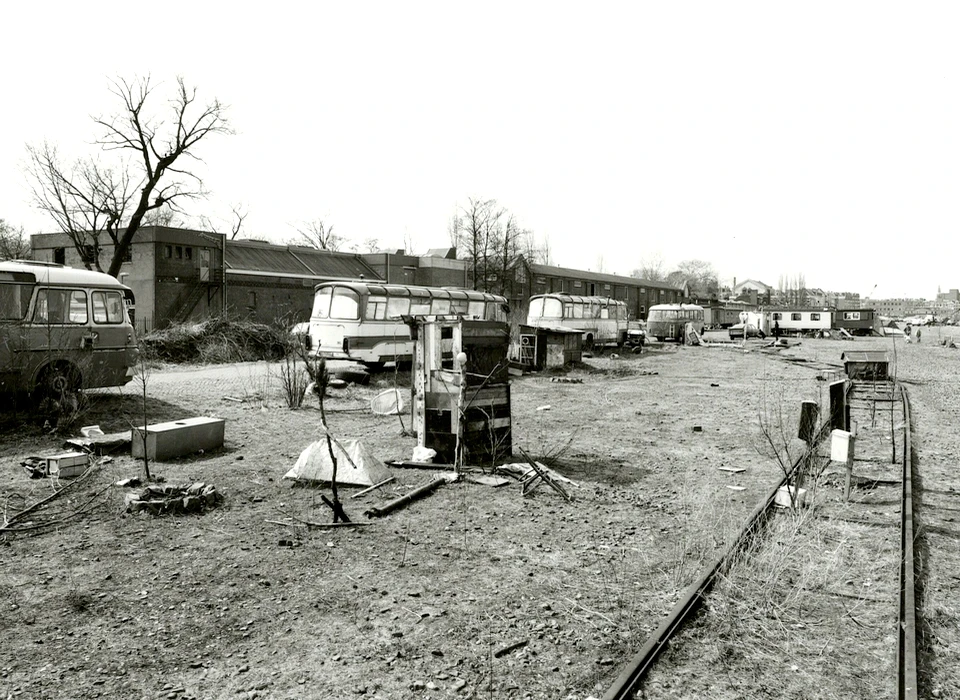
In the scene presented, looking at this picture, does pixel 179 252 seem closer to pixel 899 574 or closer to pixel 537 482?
pixel 537 482

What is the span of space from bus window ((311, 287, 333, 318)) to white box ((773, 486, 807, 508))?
15.1 meters

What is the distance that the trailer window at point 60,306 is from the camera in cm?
1182

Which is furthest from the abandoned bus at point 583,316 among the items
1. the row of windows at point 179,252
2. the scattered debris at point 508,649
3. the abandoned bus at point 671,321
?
the scattered debris at point 508,649

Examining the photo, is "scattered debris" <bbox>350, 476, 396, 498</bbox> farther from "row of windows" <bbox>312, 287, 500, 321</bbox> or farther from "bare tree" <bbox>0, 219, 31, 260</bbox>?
"bare tree" <bbox>0, 219, 31, 260</bbox>

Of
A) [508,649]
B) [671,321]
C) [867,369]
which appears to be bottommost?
[508,649]

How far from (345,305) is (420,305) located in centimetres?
288

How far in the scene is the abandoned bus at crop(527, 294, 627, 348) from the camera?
32312 millimetres

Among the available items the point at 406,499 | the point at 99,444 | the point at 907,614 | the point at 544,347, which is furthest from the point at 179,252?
the point at 907,614

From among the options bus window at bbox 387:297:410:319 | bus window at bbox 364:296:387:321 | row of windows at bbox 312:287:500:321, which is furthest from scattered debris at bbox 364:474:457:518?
bus window at bbox 387:297:410:319

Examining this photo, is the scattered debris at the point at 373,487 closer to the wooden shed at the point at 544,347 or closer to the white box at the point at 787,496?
the white box at the point at 787,496

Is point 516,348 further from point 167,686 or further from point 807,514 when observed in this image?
point 167,686

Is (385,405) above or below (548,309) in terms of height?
below

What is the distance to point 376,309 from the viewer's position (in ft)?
68.0

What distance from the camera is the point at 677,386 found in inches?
769
